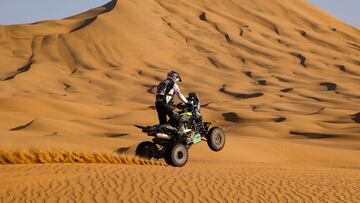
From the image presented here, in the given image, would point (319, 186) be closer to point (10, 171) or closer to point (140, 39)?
point (10, 171)

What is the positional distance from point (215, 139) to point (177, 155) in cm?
111

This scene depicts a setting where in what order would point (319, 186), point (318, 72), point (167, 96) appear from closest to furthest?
point (319, 186)
point (167, 96)
point (318, 72)

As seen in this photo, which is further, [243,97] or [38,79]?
[38,79]

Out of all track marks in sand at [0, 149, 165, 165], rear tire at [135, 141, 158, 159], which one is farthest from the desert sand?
rear tire at [135, 141, 158, 159]

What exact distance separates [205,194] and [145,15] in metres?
47.8

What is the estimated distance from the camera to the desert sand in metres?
9.09

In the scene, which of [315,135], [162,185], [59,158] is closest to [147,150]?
[59,158]

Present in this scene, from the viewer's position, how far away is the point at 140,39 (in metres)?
50.9

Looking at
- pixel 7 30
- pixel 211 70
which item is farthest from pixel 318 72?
pixel 7 30

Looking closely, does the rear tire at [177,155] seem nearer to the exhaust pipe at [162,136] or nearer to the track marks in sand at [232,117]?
the exhaust pipe at [162,136]

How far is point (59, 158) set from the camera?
11.6 metres

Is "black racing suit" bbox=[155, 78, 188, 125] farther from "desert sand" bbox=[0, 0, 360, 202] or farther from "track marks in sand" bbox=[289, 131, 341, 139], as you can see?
"track marks in sand" bbox=[289, 131, 341, 139]

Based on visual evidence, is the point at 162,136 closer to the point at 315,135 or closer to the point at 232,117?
the point at 315,135

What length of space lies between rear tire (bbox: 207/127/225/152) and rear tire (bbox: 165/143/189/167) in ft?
2.46
